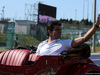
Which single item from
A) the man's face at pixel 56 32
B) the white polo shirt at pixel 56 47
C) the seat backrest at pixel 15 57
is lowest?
the seat backrest at pixel 15 57

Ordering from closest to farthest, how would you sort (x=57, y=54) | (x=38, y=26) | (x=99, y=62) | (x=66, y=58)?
(x=66, y=58) < (x=57, y=54) < (x=99, y=62) < (x=38, y=26)

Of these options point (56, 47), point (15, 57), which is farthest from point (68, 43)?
point (15, 57)

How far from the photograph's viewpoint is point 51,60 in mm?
3033

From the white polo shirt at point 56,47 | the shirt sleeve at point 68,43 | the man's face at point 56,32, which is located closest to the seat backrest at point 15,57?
the white polo shirt at point 56,47

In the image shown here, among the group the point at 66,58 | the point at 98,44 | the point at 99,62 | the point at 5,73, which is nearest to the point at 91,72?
the point at 66,58

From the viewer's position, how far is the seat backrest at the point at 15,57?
3166 mm

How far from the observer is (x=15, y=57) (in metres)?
3.30

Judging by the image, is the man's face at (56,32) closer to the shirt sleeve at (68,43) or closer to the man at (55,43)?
the man at (55,43)

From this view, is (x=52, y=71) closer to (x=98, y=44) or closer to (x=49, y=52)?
(x=49, y=52)

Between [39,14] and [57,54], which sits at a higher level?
[39,14]

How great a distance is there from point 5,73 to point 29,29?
34.4 meters

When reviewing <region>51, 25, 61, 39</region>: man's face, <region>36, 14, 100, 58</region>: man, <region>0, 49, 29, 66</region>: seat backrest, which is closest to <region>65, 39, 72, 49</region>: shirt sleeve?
<region>36, 14, 100, 58</region>: man

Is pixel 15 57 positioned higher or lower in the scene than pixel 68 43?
lower

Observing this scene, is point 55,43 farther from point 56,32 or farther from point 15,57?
point 15,57
